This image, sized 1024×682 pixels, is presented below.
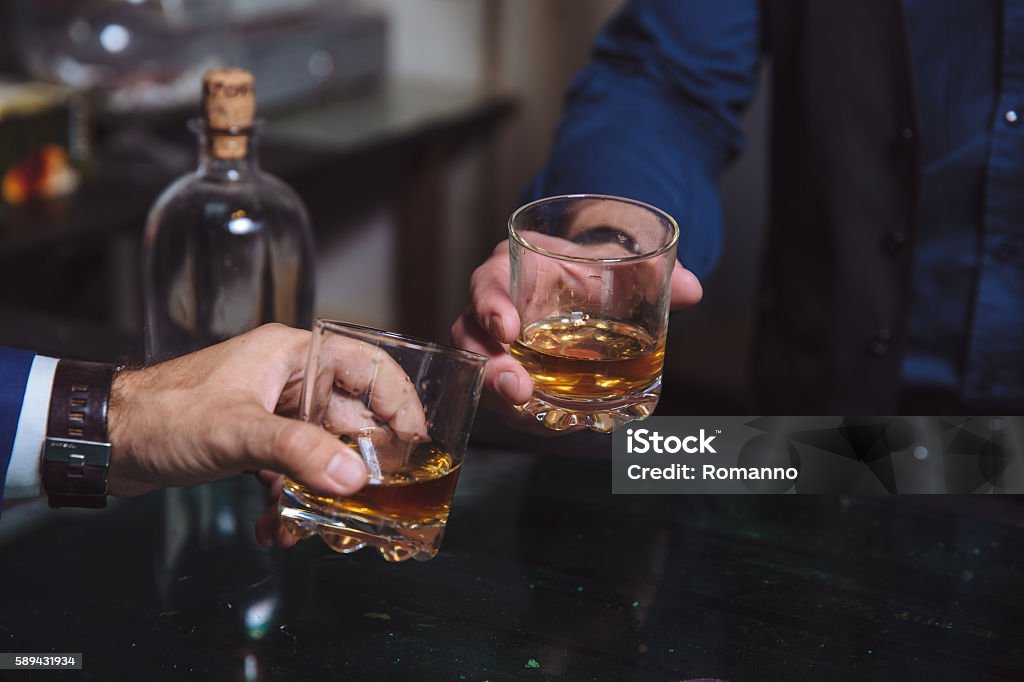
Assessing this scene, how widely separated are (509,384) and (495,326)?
0.06 meters

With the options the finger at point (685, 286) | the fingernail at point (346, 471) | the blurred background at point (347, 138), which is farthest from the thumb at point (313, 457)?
the blurred background at point (347, 138)

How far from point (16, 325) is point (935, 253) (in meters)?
1.27

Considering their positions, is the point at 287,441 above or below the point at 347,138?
above

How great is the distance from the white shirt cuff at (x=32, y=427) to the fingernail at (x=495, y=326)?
38cm

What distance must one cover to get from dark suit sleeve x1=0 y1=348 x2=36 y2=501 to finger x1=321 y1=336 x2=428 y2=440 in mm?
304

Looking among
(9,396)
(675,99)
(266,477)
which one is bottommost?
(266,477)

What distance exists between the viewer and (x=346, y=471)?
792 mm

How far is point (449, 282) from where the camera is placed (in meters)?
3.83

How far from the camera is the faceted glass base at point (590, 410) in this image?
3.18ft

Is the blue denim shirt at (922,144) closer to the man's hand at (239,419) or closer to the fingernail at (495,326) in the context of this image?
the fingernail at (495,326)

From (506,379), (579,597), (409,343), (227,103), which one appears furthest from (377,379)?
(227,103)

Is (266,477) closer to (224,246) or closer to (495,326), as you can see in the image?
(495,326)

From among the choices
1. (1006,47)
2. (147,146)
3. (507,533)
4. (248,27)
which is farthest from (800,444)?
(248,27)

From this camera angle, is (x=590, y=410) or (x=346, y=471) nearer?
(x=346, y=471)
